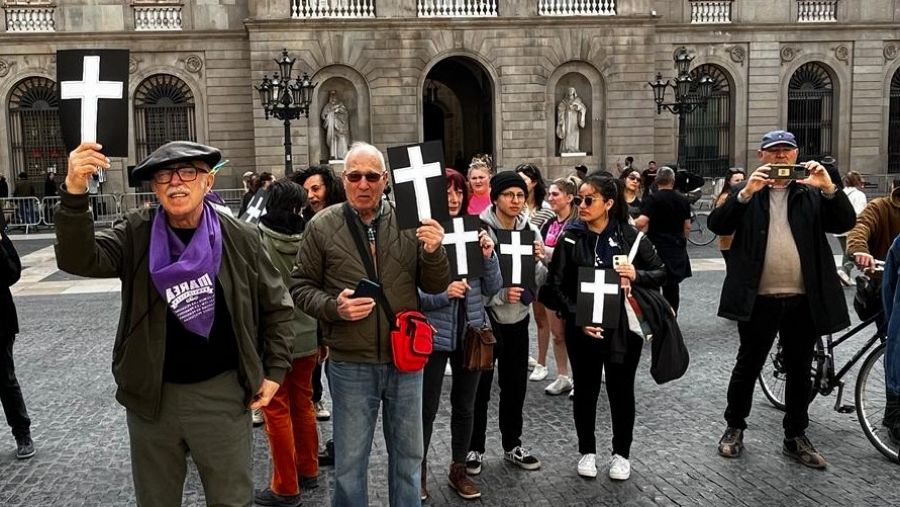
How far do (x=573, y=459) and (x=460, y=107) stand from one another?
97.5 feet

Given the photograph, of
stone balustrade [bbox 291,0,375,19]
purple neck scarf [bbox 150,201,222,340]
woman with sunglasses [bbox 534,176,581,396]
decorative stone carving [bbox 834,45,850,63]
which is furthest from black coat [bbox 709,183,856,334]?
decorative stone carving [bbox 834,45,850,63]

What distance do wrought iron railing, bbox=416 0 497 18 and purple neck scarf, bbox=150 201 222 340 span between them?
24.1 meters

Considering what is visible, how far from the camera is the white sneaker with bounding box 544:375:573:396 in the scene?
7.30 meters

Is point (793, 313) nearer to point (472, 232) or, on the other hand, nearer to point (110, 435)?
point (472, 232)

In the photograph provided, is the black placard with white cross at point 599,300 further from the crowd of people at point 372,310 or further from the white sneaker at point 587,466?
the white sneaker at point 587,466

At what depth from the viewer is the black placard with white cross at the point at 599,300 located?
516 cm

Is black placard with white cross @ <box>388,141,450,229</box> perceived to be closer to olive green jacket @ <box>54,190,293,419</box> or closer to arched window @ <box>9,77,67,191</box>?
olive green jacket @ <box>54,190,293,419</box>

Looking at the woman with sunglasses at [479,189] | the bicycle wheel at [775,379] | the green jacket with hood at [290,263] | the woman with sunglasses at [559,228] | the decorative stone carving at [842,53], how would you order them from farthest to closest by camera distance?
the decorative stone carving at [842,53] < the woman with sunglasses at [559,228] < the woman with sunglasses at [479,189] < the bicycle wheel at [775,379] < the green jacket with hood at [290,263]

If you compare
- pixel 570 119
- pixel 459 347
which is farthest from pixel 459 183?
pixel 570 119

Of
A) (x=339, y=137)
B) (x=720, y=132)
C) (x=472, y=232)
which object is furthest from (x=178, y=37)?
(x=472, y=232)

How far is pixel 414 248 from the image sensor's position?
420 cm

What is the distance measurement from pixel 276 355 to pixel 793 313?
11.9 feet

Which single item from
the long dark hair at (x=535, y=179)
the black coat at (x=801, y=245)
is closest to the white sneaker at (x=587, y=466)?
the black coat at (x=801, y=245)

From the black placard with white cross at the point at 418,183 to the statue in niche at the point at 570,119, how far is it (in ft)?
78.2
